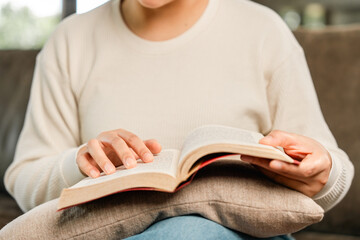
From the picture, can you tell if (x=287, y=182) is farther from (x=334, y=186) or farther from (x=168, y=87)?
(x=168, y=87)

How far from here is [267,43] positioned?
108cm

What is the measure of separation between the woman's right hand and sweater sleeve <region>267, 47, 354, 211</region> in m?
0.36

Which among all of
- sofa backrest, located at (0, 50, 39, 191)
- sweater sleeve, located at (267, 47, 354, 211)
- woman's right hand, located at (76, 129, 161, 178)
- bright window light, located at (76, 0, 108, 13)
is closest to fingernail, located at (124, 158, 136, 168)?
woman's right hand, located at (76, 129, 161, 178)

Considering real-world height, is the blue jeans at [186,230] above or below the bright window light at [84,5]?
above

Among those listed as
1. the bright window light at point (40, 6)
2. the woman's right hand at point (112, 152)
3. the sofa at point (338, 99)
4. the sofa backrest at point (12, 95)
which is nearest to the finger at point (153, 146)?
the woman's right hand at point (112, 152)

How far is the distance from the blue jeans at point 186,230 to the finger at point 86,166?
0.40 feet

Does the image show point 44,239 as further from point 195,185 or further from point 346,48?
point 346,48

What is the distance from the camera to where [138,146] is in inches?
30.6

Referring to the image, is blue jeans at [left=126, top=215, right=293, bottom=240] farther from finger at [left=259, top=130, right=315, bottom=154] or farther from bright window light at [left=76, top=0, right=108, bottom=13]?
bright window light at [left=76, top=0, right=108, bottom=13]

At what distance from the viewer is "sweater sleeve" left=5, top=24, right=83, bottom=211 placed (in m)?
1.05

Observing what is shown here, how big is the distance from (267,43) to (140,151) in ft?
1.54

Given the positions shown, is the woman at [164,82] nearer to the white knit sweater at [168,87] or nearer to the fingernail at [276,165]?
the white knit sweater at [168,87]

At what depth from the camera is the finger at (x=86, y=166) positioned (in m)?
0.76

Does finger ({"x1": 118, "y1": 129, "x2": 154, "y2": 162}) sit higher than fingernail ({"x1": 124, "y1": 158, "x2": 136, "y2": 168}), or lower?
lower
